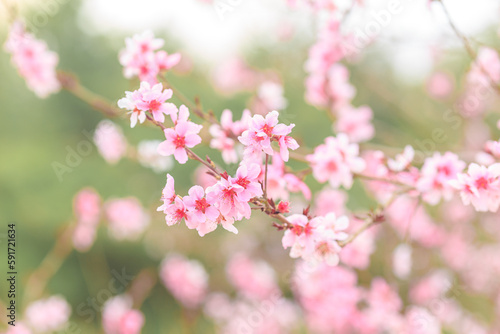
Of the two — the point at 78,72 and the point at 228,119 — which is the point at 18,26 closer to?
the point at 228,119

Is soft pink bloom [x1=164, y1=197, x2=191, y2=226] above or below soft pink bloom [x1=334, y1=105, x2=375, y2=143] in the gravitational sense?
below

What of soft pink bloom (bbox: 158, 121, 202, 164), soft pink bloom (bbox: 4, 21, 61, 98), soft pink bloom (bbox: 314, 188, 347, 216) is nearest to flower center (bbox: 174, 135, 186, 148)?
soft pink bloom (bbox: 158, 121, 202, 164)

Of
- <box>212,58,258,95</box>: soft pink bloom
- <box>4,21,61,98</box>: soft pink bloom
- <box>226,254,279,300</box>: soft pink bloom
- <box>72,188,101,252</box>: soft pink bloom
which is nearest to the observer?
<box>4,21,61,98</box>: soft pink bloom

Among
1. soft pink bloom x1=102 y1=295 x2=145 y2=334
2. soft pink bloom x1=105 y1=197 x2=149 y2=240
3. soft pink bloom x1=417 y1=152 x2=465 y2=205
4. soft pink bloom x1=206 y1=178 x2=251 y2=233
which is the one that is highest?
soft pink bloom x1=417 y1=152 x2=465 y2=205

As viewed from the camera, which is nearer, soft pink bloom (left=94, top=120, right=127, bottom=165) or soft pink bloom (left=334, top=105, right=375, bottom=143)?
soft pink bloom (left=334, top=105, right=375, bottom=143)

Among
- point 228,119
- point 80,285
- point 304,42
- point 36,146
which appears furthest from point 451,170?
point 36,146

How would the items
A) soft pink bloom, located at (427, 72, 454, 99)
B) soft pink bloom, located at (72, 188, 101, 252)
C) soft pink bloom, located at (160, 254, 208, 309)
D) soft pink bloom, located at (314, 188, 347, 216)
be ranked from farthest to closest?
soft pink bloom, located at (427, 72, 454, 99), soft pink bloom, located at (160, 254, 208, 309), soft pink bloom, located at (72, 188, 101, 252), soft pink bloom, located at (314, 188, 347, 216)

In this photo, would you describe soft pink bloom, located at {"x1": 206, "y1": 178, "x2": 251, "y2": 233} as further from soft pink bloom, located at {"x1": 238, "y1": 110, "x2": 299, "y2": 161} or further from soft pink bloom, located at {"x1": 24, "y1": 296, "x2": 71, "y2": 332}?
soft pink bloom, located at {"x1": 24, "y1": 296, "x2": 71, "y2": 332}
